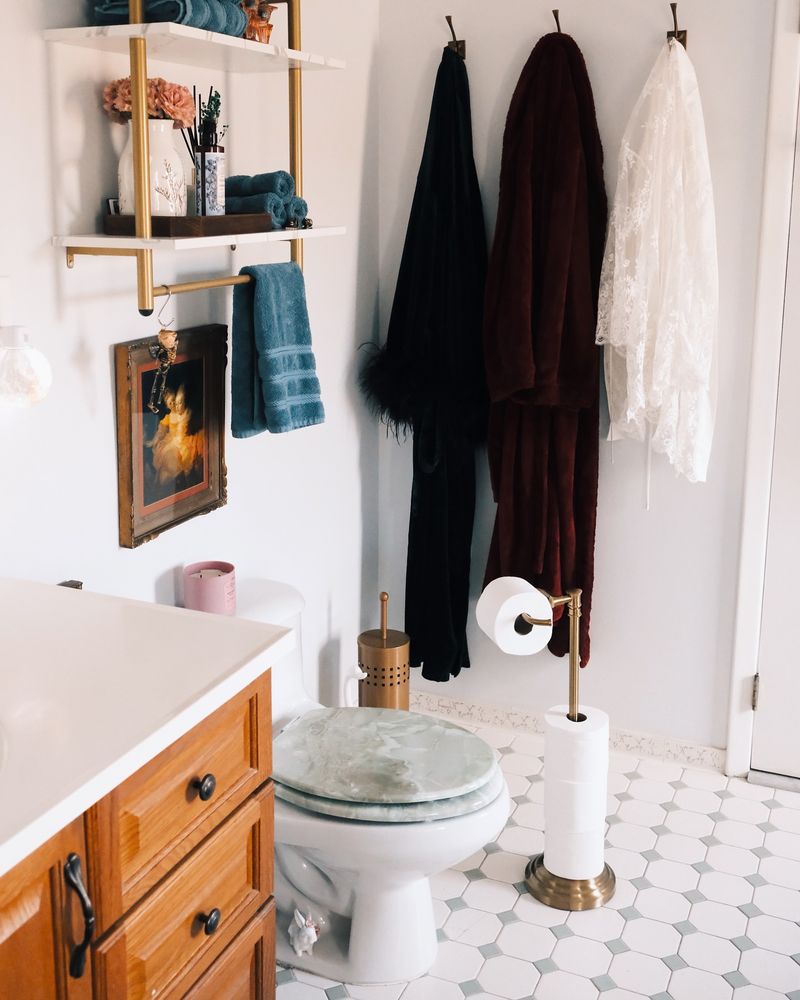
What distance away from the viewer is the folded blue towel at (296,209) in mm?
2150

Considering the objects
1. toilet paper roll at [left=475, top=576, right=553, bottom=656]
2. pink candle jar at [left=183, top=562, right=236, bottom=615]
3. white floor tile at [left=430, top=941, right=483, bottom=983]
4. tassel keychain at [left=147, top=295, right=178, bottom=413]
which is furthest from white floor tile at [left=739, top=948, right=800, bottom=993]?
tassel keychain at [left=147, top=295, right=178, bottom=413]

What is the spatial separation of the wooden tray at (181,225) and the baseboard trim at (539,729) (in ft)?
5.40

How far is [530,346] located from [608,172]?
1.49 ft

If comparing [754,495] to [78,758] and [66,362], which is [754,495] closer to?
[66,362]

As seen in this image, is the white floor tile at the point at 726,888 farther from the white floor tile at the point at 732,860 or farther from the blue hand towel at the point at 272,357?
the blue hand towel at the point at 272,357

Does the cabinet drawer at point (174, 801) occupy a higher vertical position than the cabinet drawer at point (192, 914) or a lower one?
higher

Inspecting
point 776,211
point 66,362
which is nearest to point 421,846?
point 66,362

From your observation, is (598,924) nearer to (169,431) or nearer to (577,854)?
(577,854)

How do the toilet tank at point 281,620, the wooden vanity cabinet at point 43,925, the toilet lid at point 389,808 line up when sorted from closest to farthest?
the wooden vanity cabinet at point 43,925 < the toilet lid at point 389,808 < the toilet tank at point 281,620

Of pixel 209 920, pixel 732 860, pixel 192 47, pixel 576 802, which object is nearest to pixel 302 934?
pixel 576 802

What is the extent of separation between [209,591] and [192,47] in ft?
3.22

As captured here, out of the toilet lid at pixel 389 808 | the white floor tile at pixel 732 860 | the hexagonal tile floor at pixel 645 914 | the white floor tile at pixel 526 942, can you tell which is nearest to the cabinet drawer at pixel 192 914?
the toilet lid at pixel 389 808

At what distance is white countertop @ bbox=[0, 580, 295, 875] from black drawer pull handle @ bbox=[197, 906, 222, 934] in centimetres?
30

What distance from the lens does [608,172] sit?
2.71 metres
